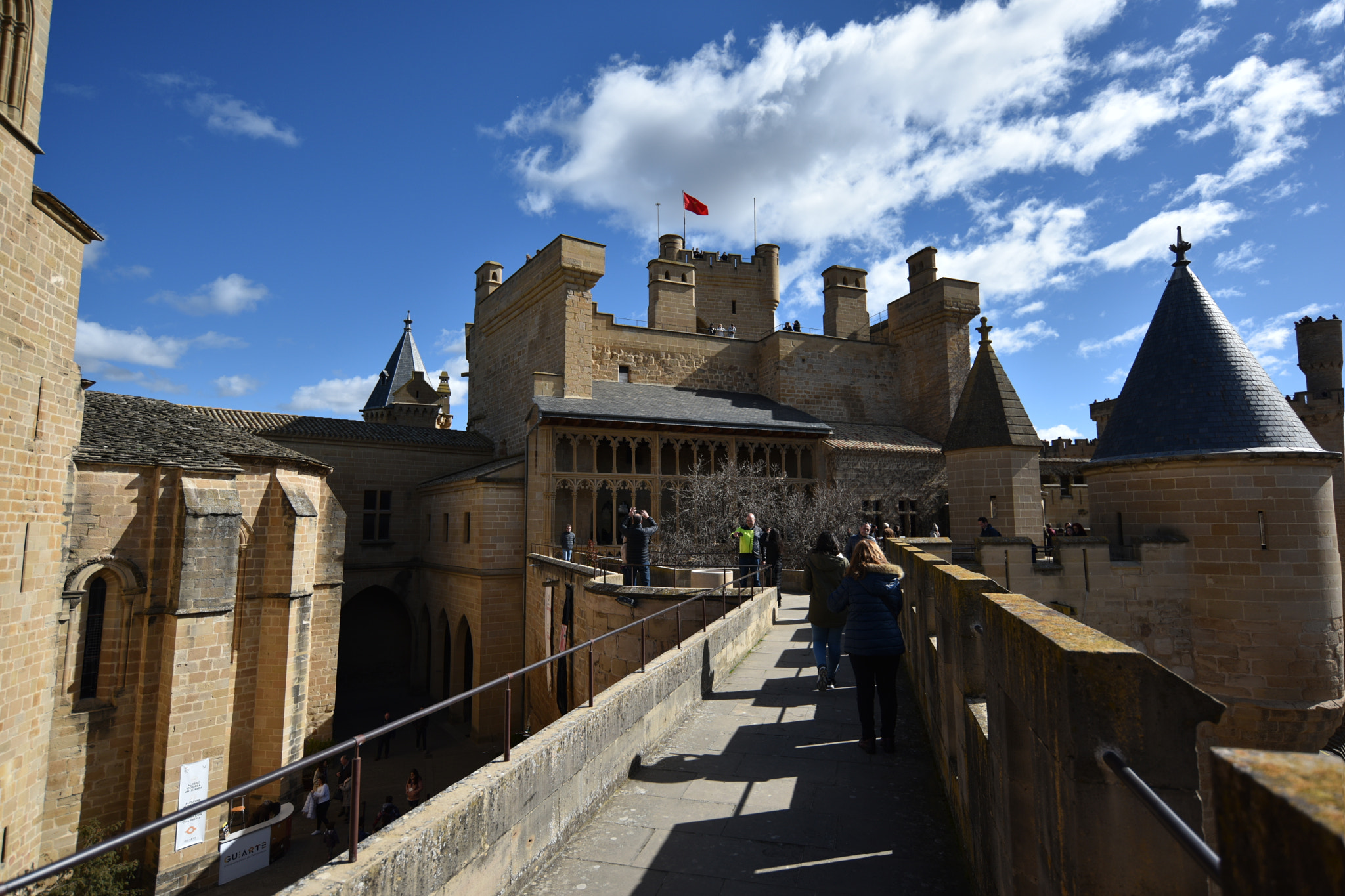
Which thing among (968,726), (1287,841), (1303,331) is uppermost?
(1303,331)

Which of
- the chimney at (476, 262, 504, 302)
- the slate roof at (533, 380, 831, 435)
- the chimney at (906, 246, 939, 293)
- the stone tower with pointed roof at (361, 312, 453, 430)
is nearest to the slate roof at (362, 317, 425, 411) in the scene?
the stone tower with pointed roof at (361, 312, 453, 430)

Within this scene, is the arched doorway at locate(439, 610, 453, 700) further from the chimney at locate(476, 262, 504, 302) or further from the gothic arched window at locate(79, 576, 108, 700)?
the chimney at locate(476, 262, 504, 302)

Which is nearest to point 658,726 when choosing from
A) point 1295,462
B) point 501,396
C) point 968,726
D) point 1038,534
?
point 968,726

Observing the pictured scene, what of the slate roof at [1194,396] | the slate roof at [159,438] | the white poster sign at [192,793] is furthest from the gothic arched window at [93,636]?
the slate roof at [1194,396]

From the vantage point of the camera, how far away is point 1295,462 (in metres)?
10.2

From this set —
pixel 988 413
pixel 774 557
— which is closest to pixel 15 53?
pixel 774 557

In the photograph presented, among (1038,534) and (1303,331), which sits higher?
(1303,331)

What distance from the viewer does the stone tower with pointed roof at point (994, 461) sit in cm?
1416

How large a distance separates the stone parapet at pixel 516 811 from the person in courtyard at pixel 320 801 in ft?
37.7

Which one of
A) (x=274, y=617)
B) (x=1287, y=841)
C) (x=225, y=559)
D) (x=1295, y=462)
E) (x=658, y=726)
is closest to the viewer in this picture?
(x=1287, y=841)

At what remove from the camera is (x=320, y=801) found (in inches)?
558

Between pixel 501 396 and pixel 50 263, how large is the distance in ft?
52.4

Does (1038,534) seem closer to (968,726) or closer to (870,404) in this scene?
(968,726)

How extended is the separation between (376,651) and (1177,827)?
2792cm
